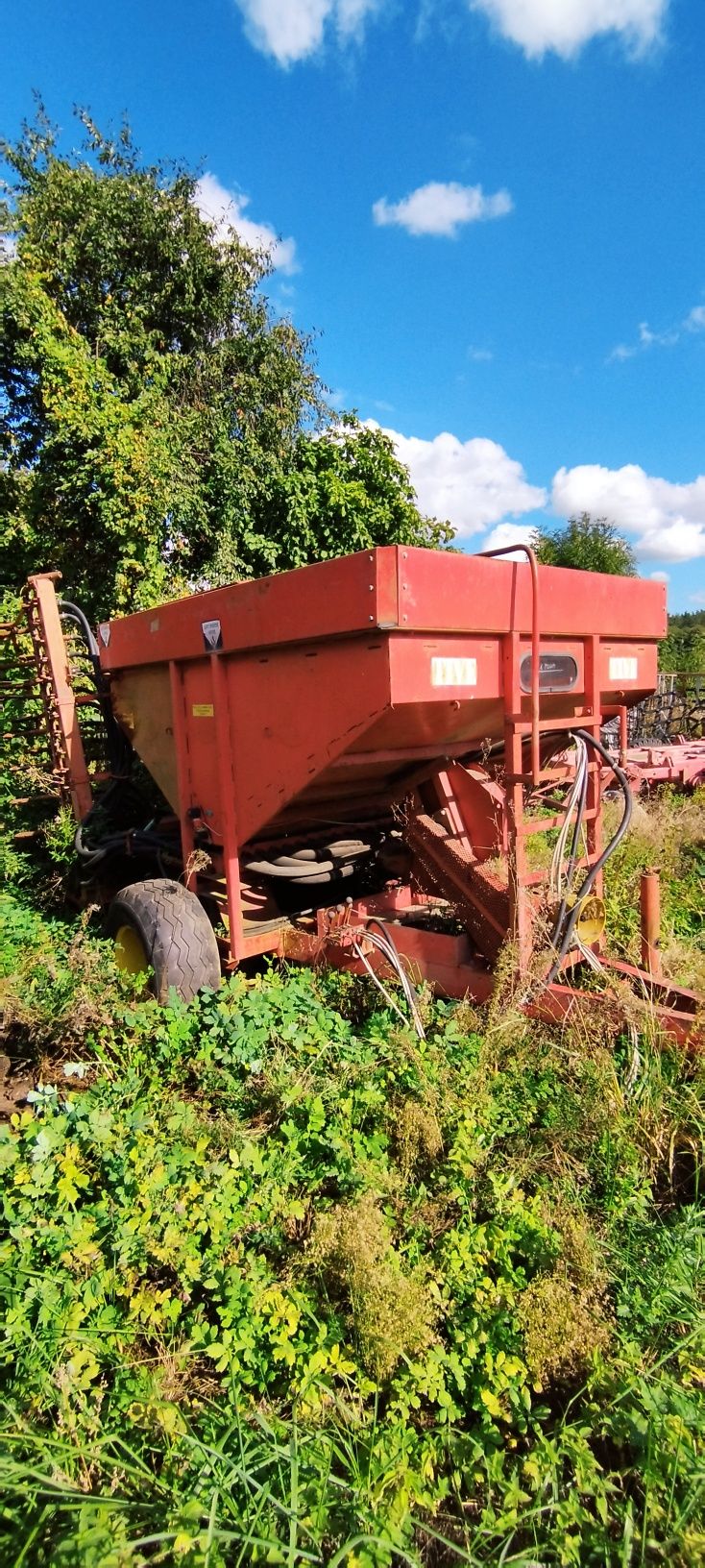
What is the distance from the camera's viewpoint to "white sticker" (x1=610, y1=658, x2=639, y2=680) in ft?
11.9

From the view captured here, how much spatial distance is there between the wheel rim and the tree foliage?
262 inches

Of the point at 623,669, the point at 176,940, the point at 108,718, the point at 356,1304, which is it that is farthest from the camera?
the point at 108,718

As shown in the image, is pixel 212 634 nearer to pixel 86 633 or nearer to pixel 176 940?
pixel 176 940

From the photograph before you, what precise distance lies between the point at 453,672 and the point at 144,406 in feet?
28.6

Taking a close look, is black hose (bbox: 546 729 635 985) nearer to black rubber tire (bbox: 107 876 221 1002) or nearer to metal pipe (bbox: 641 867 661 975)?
metal pipe (bbox: 641 867 661 975)

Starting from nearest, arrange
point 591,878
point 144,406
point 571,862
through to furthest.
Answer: point 591,878, point 571,862, point 144,406

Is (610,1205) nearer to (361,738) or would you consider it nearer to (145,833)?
(361,738)

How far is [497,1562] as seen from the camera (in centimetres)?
140

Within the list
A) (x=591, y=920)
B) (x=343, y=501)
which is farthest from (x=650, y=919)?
(x=343, y=501)

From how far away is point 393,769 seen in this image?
3.76m

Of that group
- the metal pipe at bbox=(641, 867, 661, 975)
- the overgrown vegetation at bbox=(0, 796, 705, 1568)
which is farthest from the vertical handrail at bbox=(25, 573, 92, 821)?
the metal pipe at bbox=(641, 867, 661, 975)

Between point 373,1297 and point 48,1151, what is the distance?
109 centimetres

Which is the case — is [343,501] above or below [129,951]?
above

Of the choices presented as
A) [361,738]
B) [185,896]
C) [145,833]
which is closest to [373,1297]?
[361,738]
